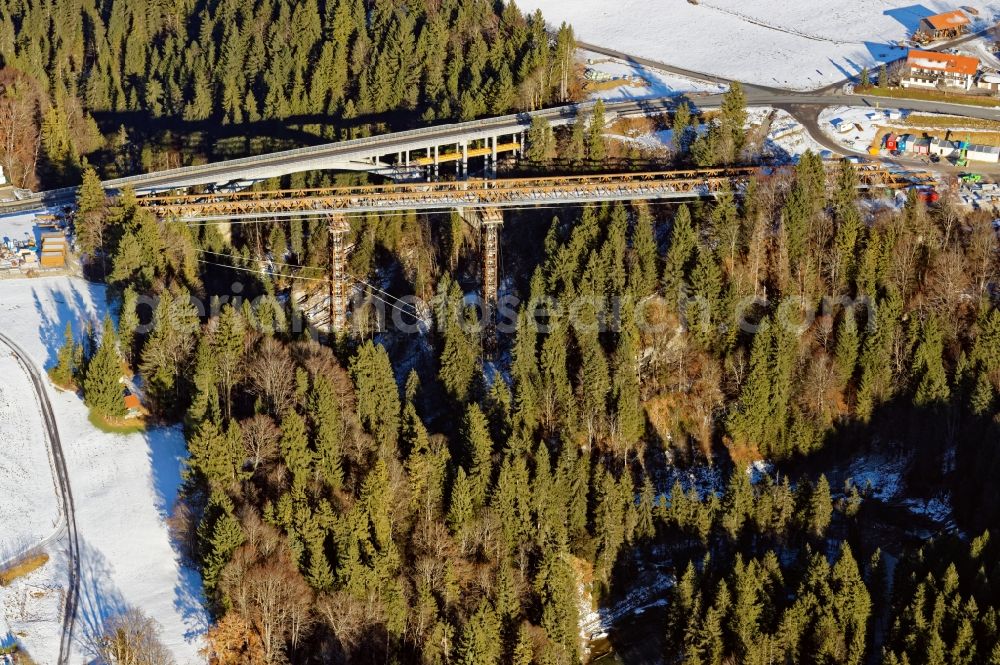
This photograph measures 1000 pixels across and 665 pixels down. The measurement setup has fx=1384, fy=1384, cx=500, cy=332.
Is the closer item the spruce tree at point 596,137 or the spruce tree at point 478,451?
the spruce tree at point 478,451

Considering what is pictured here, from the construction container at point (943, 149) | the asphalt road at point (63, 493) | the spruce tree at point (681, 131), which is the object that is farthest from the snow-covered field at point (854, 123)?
the asphalt road at point (63, 493)

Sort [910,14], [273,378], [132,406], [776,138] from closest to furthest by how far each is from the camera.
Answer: [273,378]
[132,406]
[776,138]
[910,14]

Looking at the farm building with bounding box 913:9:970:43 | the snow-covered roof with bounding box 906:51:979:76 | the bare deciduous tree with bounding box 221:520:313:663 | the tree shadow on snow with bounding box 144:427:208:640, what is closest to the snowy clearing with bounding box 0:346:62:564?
the tree shadow on snow with bounding box 144:427:208:640

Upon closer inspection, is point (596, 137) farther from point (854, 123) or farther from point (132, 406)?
point (132, 406)

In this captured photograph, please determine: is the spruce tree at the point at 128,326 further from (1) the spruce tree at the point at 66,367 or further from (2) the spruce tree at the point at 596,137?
(2) the spruce tree at the point at 596,137

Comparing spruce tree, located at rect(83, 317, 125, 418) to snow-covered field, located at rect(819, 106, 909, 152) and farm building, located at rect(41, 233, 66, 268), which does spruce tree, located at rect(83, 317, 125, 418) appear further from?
snow-covered field, located at rect(819, 106, 909, 152)

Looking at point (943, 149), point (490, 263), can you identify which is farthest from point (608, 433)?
point (943, 149)
